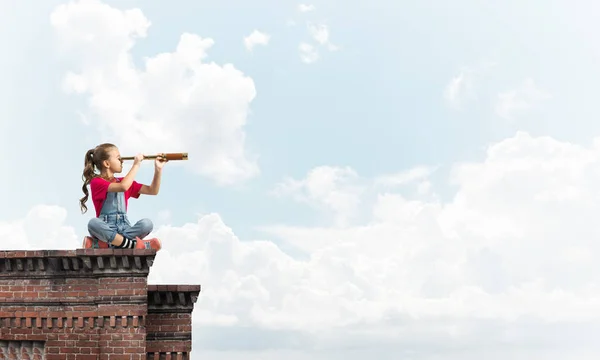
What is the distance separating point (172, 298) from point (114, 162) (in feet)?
10.6

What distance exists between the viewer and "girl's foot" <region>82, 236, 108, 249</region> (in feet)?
52.5

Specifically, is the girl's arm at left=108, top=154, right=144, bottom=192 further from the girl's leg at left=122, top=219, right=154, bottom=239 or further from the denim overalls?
the girl's leg at left=122, top=219, right=154, bottom=239

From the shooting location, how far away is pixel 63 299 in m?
15.8

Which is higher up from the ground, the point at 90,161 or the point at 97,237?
the point at 90,161

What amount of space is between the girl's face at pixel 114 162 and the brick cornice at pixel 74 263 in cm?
194

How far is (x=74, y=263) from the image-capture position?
15.7 metres

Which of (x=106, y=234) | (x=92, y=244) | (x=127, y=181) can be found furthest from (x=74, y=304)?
(x=127, y=181)

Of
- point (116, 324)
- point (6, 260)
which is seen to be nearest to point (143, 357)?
point (116, 324)

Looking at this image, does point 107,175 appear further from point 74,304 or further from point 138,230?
point 74,304

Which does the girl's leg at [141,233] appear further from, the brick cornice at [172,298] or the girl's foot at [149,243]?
the brick cornice at [172,298]

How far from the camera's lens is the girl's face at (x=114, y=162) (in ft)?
54.0

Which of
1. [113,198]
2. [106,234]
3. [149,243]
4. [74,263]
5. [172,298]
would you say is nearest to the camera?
[74,263]

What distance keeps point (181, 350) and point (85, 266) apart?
2.85 metres

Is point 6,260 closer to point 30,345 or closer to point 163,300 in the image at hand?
point 30,345
